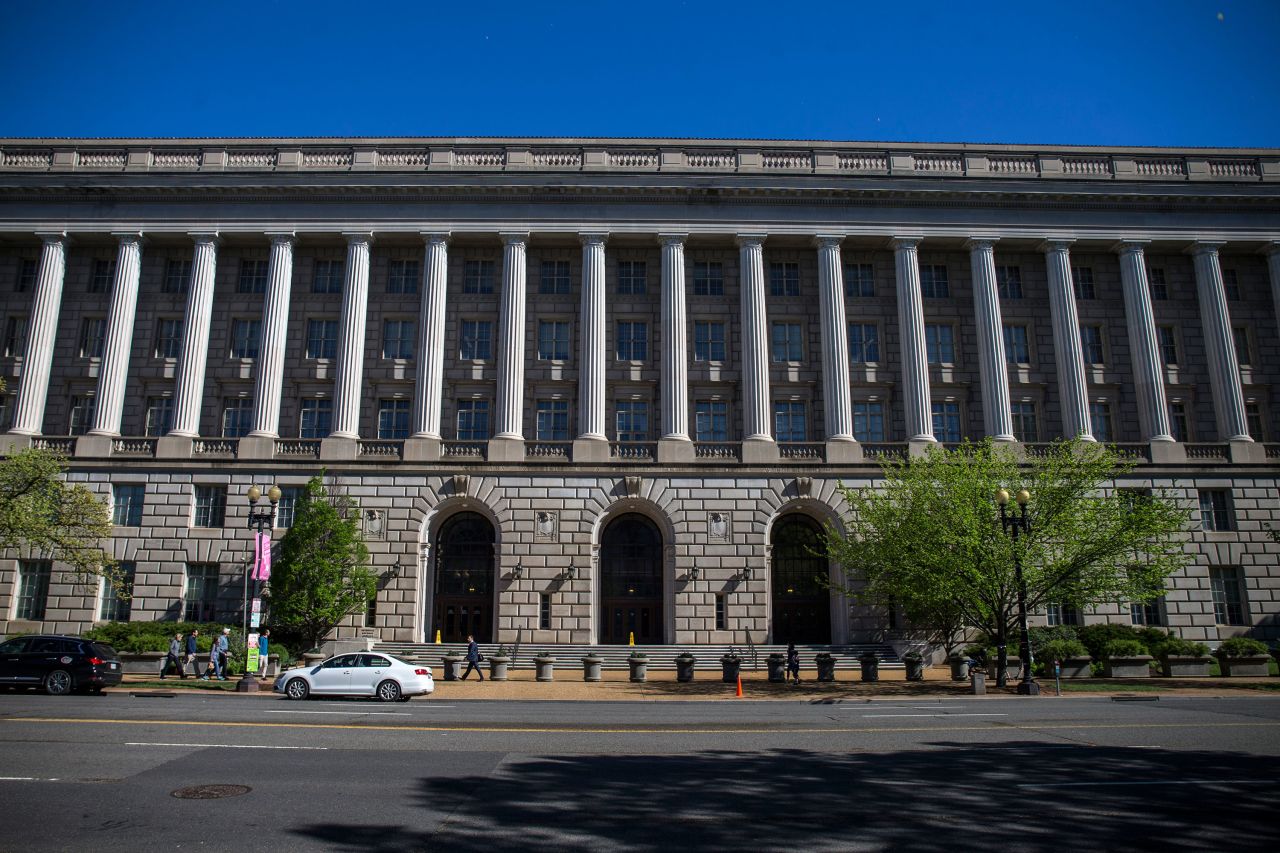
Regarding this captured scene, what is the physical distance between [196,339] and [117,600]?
12.9 meters

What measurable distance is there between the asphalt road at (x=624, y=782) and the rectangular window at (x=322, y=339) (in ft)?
83.6

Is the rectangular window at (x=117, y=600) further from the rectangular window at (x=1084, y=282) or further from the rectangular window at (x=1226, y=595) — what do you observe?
the rectangular window at (x=1226, y=595)

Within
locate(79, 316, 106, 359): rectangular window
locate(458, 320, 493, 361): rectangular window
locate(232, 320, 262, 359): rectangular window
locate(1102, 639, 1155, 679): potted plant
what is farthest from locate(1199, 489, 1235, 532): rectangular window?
locate(79, 316, 106, 359): rectangular window

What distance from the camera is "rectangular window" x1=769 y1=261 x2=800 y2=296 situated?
147 ft

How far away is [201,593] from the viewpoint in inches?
1551

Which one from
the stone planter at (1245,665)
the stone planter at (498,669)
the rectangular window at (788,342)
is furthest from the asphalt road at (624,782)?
the rectangular window at (788,342)

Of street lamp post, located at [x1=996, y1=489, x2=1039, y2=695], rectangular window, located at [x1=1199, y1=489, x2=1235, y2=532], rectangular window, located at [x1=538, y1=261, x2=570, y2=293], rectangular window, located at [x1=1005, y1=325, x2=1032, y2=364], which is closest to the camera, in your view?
street lamp post, located at [x1=996, y1=489, x2=1039, y2=695]

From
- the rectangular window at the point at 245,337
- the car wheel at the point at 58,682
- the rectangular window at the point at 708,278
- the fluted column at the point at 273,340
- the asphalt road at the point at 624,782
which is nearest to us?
the asphalt road at the point at 624,782

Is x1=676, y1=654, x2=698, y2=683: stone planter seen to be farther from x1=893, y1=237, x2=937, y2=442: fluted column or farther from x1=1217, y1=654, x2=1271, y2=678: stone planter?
x1=1217, y1=654, x2=1271, y2=678: stone planter

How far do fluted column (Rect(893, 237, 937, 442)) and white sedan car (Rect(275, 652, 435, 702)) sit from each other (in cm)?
2662

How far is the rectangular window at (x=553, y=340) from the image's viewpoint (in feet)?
143

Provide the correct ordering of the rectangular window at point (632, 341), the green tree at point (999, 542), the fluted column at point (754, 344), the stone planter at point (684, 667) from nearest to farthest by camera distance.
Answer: the green tree at point (999, 542)
the stone planter at point (684, 667)
the fluted column at point (754, 344)
the rectangular window at point (632, 341)

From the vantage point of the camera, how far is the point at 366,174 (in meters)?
42.5

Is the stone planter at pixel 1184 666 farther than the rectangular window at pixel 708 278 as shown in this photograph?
No
